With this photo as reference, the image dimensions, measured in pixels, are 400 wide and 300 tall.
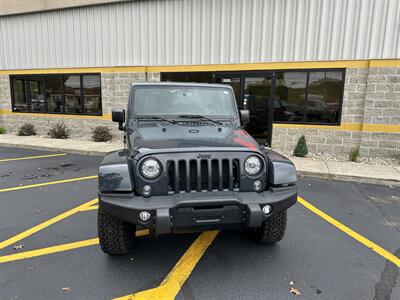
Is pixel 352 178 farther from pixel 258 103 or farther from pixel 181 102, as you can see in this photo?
pixel 181 102

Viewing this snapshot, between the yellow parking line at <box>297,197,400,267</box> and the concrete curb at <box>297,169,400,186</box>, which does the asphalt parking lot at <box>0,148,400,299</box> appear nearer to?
the yellow parking line at <box>297,197,400,267</box>

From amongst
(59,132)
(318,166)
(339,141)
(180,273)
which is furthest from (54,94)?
(180,273)

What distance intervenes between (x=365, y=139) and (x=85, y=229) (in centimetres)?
813

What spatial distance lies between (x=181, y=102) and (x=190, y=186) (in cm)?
162

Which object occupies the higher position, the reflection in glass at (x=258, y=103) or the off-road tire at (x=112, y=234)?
the reflection in glass at (x=258, y=103)

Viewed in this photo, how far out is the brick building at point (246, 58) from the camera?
8492mm

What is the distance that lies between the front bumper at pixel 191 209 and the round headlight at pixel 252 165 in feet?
0.87

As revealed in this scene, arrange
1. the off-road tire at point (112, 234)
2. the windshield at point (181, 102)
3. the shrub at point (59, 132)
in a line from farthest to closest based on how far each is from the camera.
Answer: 1. the shrub at point (59, 132)
2. the windshield at point (181, 102)
3. the off-road tire at point (112, 234)

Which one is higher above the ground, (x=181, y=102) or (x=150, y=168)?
(x=181, y=102)

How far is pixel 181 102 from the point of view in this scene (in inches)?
162

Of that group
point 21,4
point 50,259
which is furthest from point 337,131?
point 21,4

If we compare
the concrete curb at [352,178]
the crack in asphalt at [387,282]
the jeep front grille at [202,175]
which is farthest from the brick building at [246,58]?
the jeep front grille at [202,175]

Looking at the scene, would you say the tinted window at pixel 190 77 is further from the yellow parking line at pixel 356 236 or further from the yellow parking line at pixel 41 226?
the yellow parking line at pixel 41 226

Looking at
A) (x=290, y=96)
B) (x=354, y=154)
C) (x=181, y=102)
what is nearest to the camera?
(x=181, y=102)
